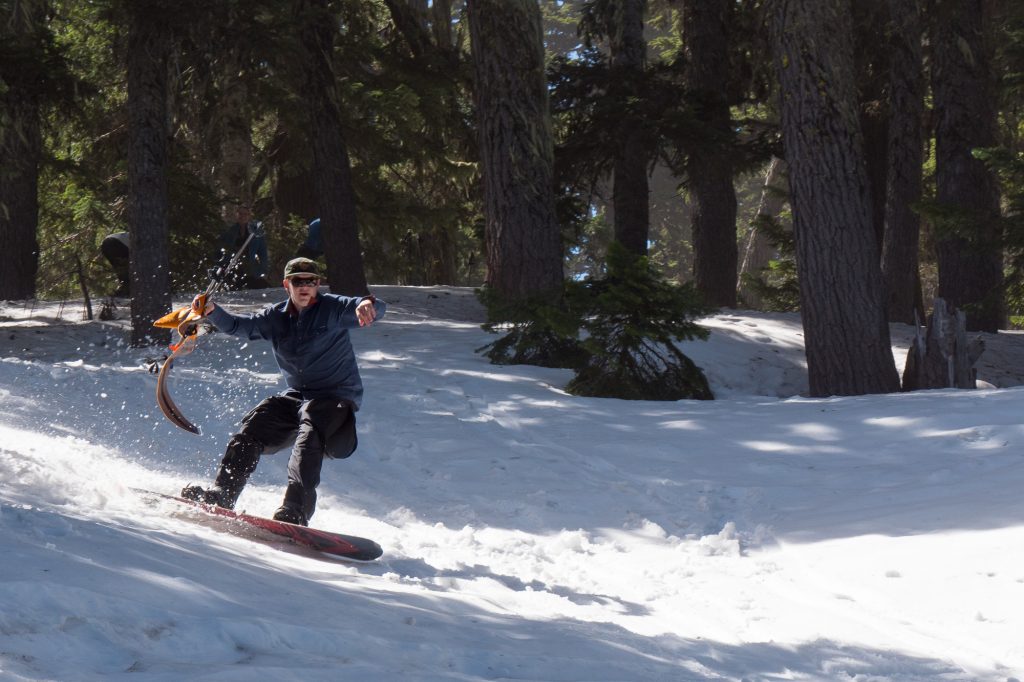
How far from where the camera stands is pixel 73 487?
6.93 meters

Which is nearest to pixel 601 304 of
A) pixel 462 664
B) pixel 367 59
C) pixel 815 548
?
pixel 815 548

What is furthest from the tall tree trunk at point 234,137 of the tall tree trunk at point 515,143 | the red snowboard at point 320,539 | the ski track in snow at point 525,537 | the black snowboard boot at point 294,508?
the red snowboard at point 320,539

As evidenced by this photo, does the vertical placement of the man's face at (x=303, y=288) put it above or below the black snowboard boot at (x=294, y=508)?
above

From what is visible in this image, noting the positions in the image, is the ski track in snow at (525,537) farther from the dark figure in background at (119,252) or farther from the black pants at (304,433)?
the dark figure in background at (119,252)

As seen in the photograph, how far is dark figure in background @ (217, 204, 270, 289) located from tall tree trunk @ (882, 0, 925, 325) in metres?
9.98

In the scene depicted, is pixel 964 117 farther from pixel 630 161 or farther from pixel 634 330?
pixel 634 330

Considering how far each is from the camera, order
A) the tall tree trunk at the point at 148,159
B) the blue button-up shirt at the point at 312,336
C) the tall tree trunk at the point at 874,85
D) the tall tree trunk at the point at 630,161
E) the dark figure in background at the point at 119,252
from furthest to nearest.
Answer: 1. the dark figure in background at the point at 119,252
2. the tall tree trunk at the point at 874,85
3. the tall tree trunk at the point at 630,161
4. the tall tree trunk at the point at 148,159
5. the blue button-up shirt at the point at 312,336

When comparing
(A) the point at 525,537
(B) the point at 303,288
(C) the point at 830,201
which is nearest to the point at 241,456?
(B) the point at 303,288

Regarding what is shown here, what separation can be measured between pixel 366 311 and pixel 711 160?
35.6ft

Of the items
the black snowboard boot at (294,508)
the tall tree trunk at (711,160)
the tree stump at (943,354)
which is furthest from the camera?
the tall tree trunk at (711,160)

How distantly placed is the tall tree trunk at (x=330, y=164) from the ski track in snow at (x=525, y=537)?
14.4 ft

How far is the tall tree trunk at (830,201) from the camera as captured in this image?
36.9 feet

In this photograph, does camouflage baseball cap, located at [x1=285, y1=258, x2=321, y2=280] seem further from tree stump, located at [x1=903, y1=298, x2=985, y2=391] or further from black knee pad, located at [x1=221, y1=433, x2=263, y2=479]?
tree stump, located at [x1=903, y1=298, x2=985, y2=391]

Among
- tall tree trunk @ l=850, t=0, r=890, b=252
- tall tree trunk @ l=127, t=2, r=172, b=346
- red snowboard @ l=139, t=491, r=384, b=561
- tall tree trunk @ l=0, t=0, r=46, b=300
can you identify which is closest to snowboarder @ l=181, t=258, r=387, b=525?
red snowboard @ l=139, t=491, r=384, b=561
